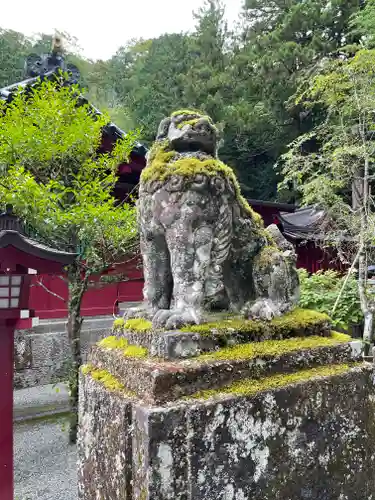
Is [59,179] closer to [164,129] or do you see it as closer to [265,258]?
[164,129]

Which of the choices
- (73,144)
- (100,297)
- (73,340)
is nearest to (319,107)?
(100,297)

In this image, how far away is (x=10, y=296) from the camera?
307cm

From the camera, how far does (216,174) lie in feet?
5.93

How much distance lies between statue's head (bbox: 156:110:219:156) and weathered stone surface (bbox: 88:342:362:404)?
982 millimetres

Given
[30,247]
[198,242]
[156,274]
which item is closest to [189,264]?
[198,242]

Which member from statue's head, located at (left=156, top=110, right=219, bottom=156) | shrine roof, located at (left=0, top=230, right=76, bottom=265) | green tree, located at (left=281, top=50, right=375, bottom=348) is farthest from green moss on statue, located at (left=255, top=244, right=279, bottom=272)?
green tree, located at (left=281, top=50, right=375, bottom=348)

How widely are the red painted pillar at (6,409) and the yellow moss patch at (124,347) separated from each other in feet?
5.05

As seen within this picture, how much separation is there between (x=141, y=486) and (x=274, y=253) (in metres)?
1.15

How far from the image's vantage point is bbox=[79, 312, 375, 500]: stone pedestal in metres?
1.35

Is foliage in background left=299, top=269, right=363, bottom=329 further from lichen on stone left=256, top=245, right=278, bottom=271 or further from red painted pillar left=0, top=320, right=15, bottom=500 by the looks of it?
lichen on stone left=256, top=245, right=278, bottom=271

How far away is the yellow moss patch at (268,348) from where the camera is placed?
1576mm

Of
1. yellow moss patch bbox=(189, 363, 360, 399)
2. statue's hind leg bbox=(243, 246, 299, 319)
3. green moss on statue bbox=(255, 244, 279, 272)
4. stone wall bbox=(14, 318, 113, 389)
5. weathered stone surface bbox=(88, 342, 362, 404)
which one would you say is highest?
green moss on statue bbox=(255, 244, 279, 272)

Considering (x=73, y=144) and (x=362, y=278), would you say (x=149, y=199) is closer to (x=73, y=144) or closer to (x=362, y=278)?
(x=73, y=144)

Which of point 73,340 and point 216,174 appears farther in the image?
point 73,340
